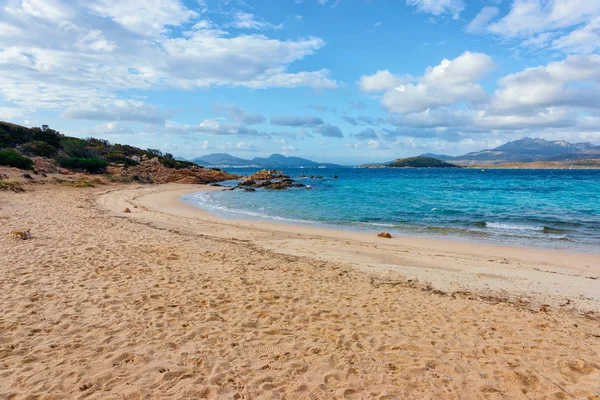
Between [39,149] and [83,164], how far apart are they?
20.5 feet

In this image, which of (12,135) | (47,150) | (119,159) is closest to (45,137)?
Answer: (12,135)

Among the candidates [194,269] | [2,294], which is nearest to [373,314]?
[194,269]

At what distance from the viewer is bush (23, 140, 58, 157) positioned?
4372 cm

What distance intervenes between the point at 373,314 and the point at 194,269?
510 centimetres

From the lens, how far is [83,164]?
4397 cm

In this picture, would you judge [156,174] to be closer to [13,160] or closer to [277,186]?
[277,186]

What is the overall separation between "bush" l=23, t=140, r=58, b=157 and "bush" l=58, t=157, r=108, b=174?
3.70 metres

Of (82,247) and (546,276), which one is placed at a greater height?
(82,247)

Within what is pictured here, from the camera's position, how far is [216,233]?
1571cm

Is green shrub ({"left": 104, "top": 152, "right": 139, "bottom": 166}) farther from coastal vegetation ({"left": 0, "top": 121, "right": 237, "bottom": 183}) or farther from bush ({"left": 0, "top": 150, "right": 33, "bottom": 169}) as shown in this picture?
bush ({"left": 0, "top": 150, "right": 33, "bottom": 169})

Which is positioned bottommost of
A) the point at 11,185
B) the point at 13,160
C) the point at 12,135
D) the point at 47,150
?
the point at 11,185

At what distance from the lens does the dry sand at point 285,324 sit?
Result: 4.47 meters

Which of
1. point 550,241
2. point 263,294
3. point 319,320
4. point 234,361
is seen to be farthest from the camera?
point 550,241

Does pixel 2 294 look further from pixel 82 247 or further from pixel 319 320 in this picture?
pixel 319 320
